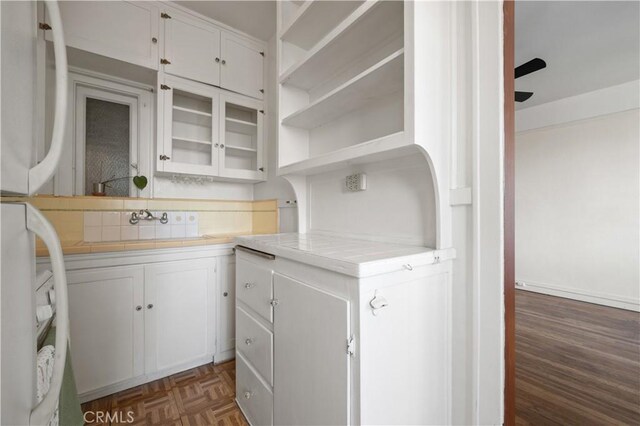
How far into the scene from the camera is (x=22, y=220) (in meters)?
0.46

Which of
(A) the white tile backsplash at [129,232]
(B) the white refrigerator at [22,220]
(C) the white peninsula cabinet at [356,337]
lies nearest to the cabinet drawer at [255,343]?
(C) the white peninsula cabinet at [356,337]

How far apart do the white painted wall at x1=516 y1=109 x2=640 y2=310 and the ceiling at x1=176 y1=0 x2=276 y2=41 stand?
3.99 meters

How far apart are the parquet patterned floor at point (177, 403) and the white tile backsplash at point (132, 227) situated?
108cm

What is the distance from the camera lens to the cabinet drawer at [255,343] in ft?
Answer: 4.15

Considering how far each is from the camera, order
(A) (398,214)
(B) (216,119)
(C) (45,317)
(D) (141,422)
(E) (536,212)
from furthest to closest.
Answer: (E) (536,212) < (B) (216,119) < (D) (141,422) < (A) (398,214) < (C) (45,317)

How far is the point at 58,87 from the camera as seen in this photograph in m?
0.57

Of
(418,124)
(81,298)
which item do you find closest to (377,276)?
(418,124)

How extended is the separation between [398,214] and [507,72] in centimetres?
71

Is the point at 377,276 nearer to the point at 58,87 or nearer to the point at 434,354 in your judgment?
the point at 434,354

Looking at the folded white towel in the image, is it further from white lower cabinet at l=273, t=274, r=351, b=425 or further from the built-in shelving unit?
the built-in shelving unit

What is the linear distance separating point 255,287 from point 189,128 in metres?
1.69

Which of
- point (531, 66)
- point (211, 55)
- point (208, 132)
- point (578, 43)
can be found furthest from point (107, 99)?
point (578, 43)

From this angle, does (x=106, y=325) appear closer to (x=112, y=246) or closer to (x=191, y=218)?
(x=112, y=246)

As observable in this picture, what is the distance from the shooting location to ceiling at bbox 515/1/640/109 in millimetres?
2119
